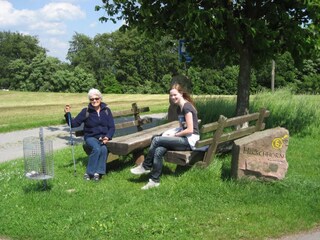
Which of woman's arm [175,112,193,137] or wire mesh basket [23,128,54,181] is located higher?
woman's arm [175,112,193,137]

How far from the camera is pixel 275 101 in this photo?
13.0 metres

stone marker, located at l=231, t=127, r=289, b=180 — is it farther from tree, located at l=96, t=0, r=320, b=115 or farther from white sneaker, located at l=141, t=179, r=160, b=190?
tree, located at l=96, t=0, r=320, b=115

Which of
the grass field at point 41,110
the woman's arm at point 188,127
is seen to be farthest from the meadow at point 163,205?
the grass field at point 41,110

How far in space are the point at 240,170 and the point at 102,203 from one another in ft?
6.27

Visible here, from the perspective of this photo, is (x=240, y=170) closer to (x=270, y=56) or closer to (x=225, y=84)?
(x=270, y=56)

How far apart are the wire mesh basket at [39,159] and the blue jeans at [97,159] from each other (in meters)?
0.80

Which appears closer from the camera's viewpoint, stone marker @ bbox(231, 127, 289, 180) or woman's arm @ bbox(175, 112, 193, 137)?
stone marker @ bbox(231, 127, 289, 180)

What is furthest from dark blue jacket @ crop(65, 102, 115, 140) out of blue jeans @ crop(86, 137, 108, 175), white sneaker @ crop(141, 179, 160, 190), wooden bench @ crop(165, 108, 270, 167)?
wooden bench @ crop(165, 108, 270, 167)

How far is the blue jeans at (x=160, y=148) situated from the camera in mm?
6023

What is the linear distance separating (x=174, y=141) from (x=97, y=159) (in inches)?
50.8

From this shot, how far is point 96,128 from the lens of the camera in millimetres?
6934

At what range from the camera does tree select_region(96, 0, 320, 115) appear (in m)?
7.73

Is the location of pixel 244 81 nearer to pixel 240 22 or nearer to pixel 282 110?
pixel 240 22

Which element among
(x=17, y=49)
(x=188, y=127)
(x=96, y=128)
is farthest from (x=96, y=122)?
(x=17, y=49)
